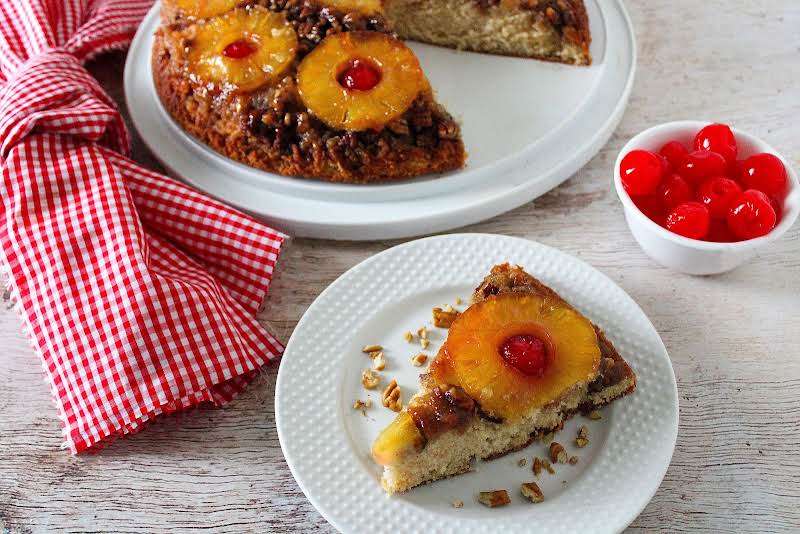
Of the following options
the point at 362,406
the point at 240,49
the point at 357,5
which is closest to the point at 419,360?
the point at 362,406

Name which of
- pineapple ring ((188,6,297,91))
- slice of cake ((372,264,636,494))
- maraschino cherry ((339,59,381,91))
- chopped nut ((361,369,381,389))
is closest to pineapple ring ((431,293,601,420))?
slice of cake ((372,264,636,494))

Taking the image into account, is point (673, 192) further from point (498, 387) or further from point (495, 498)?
point (495, 498)

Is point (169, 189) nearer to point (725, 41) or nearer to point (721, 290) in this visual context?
point (721, 290)

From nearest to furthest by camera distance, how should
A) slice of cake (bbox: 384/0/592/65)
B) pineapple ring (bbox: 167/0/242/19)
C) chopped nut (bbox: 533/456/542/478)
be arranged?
chopped nut (bbox: 533/456/542/478) → pineapple ring (bbox: 167/0/242/19) → slice of cake (bbox: 384/0/592/65)

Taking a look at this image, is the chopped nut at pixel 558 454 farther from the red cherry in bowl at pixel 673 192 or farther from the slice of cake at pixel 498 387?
the red cherry in bowl at pixel 673 192

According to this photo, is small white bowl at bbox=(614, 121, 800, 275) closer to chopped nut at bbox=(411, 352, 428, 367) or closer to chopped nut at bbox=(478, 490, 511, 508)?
chopped nut at bbox=(411, 352, 428, 367)
